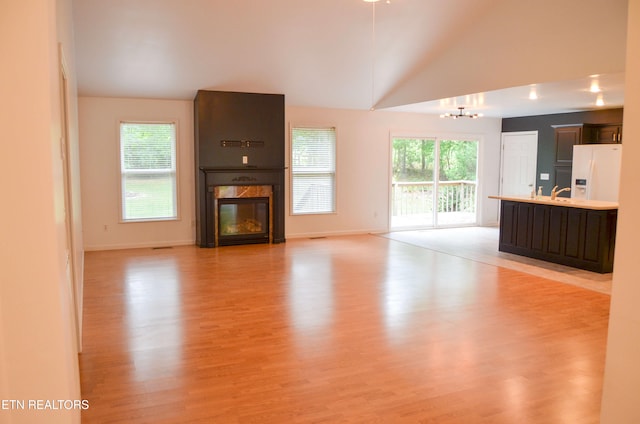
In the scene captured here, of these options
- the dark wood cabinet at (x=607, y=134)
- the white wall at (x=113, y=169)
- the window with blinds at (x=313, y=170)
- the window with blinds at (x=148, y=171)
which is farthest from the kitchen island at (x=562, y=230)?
the window with blinds at (x=148, y=171)

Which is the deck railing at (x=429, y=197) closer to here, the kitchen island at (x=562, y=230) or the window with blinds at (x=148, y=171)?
the kitchen island at (x=562, y=230)

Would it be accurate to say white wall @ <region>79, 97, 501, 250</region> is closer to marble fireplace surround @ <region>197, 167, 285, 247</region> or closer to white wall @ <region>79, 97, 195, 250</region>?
white wall @ <region>79, 97, 195, 250</region>

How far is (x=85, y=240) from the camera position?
7555mm

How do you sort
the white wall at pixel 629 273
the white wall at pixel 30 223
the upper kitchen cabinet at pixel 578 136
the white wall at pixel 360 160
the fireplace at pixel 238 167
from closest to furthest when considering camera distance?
the white wall at pixel 30 223 → the white wall at pixel 629 273 → the fireplace at pixel 238 167 → the upper kitchen cabinet at pixel 578 136 → the white wall at pixel 360 160

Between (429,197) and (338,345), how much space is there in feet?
22.7

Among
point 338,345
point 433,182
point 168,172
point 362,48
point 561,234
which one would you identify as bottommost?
point 338,345

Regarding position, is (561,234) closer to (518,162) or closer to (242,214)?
(518,162)

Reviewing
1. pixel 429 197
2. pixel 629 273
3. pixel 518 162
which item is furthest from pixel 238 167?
pixel 629 273

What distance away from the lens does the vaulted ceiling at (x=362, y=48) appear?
5102 millimetres

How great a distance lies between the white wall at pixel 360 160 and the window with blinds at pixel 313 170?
0.11 meters

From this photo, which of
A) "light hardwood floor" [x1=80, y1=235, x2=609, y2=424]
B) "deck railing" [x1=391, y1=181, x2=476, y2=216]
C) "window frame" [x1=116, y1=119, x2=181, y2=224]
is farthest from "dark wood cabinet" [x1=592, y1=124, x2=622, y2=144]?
"window frame" [x1=116, y1=119, x2=181, y2=224]

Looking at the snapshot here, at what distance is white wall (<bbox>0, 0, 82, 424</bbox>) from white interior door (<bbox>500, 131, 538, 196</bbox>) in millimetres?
9537

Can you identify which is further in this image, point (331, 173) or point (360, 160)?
point (360, 160)

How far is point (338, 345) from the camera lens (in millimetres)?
3773
